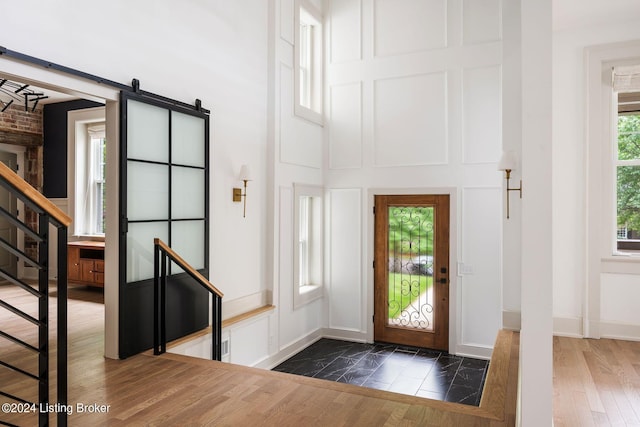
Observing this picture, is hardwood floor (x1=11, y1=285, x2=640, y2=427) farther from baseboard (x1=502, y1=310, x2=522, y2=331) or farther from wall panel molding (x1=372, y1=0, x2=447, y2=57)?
wall panel molding (x1=372, y1=0, x2=447, y2=57)

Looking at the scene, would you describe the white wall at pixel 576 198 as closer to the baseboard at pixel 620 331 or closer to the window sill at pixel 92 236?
the baseboard at pixel 620 331

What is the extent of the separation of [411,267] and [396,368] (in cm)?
150

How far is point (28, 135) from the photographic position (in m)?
7.31

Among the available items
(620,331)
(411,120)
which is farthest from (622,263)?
(411,120)

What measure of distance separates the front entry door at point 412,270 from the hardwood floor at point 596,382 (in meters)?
1.59

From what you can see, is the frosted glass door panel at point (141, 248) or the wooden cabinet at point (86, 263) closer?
the frosted glass door panel at point (141, 248)

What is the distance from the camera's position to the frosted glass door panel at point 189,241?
161 inches

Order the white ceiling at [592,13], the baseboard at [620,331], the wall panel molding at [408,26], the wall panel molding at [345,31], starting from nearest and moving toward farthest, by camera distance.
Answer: the white ceiling at [592,13] → the baseboard at [620,331] → the wall panel molding at [408,26] → the wall panel molding at [345,31]

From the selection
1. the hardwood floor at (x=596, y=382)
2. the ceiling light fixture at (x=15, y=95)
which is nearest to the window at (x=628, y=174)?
the hardwood floor at (x=596, y=382)

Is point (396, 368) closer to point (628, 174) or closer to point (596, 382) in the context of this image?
point (596, 382)

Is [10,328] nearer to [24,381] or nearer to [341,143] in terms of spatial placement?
[24,381]

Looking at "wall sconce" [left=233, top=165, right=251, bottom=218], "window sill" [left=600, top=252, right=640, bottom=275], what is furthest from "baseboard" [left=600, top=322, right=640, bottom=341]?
"wall sconce" [left=233, top=165, right=251, bottom=218]

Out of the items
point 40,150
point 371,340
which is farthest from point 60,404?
point 40,150

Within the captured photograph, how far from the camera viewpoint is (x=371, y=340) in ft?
21.0
